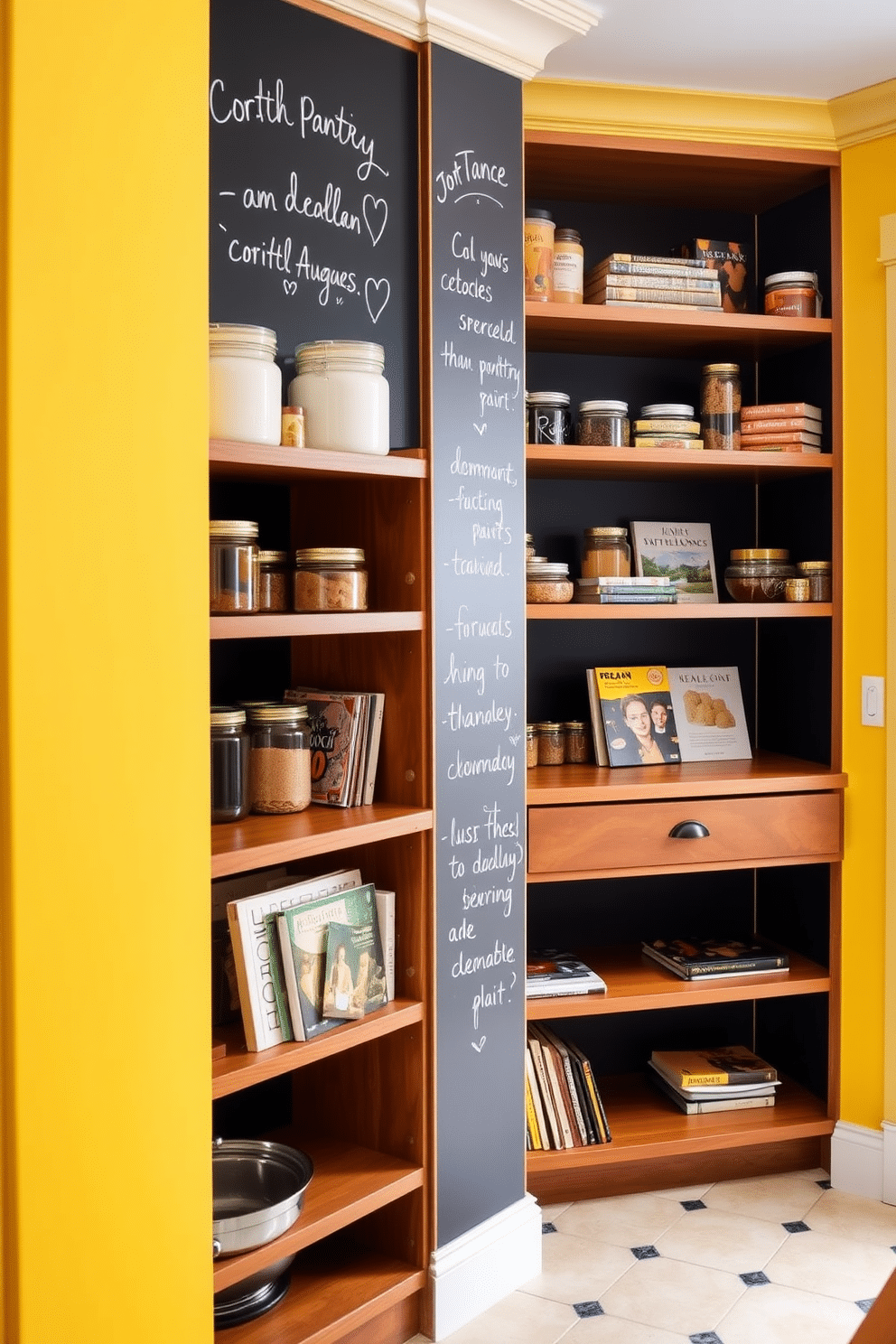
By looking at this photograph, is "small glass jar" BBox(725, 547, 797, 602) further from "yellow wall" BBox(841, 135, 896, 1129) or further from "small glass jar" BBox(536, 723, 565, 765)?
"small glass jar" BBox(536, 723, 565, 765)

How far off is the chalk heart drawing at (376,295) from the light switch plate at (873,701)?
1566 millimetres

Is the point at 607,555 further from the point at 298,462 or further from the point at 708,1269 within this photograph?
the point at 708,1269

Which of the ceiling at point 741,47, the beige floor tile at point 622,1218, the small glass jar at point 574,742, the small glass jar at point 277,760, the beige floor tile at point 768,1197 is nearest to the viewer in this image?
the small glass jar at point 277,760

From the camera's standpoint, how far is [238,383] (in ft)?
6.70

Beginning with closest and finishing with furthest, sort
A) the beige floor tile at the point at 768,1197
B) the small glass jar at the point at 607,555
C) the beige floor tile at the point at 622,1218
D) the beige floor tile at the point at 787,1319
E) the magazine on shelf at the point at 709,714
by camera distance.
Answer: the beige floor tile at the point at 787,1319, the beige floor tile at the point at 622,1218, the beige floor tile at the point at 768,1197, the small glass jar at the point at 607,555, the magazine on shelf at the point at 709,714

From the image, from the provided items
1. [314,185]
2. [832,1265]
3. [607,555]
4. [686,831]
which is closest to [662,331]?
[607,555]

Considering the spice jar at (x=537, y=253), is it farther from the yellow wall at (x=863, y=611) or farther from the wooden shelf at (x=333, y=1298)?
the wooden shelf at (x=333, y=1298)

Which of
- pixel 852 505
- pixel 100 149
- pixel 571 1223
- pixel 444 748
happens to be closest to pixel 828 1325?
pixel 571 1223

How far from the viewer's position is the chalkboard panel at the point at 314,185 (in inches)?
84.7

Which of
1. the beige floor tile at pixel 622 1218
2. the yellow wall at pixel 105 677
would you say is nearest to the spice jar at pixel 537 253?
the yellow wall at pixel 105 677

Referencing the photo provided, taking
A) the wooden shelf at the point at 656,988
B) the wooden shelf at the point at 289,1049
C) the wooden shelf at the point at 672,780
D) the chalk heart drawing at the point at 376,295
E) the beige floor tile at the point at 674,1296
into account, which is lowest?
the beige floor tile at the point at 674,1296

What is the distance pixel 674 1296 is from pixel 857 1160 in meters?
0.75

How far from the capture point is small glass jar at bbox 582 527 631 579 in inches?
122

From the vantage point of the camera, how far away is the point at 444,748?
2.47 m
